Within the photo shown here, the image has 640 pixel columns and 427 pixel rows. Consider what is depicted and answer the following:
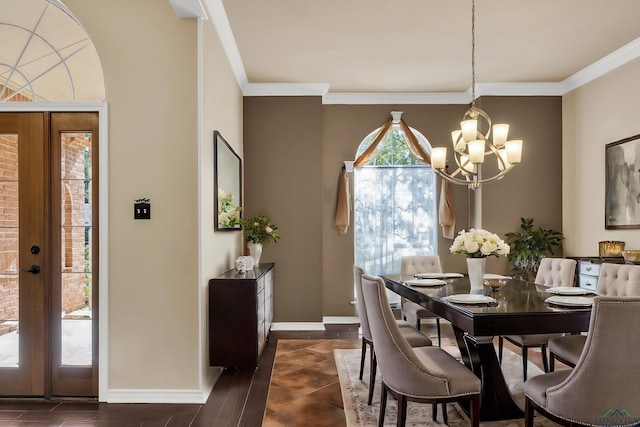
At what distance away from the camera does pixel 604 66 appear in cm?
502

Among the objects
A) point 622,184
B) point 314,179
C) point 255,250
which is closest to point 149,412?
point 255,250

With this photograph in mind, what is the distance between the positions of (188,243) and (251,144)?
2710mm

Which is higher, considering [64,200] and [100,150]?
[100,150]

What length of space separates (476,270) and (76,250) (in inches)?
111

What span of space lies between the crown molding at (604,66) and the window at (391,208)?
6.02 ft

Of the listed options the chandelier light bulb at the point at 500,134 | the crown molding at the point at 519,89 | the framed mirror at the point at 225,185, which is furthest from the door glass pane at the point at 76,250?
the crown molding at the point at 519,89

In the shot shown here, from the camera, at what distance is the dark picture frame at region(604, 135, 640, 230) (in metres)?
4.59

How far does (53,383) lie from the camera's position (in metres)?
3.34

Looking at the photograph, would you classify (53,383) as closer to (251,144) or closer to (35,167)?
(35,167)

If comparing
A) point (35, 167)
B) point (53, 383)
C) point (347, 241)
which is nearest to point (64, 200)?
point (35, 167)

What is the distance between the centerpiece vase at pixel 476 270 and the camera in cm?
313

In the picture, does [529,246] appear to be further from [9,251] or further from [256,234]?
[9,251]

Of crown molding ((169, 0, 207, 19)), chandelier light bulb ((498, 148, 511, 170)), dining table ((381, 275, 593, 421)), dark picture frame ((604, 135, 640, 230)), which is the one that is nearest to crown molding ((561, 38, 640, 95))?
dark picture frame ((604, 135, 640, 230))

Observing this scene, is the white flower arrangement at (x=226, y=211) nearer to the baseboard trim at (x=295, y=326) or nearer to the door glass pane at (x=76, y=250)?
the door glass pane at (x=76, y=250)
